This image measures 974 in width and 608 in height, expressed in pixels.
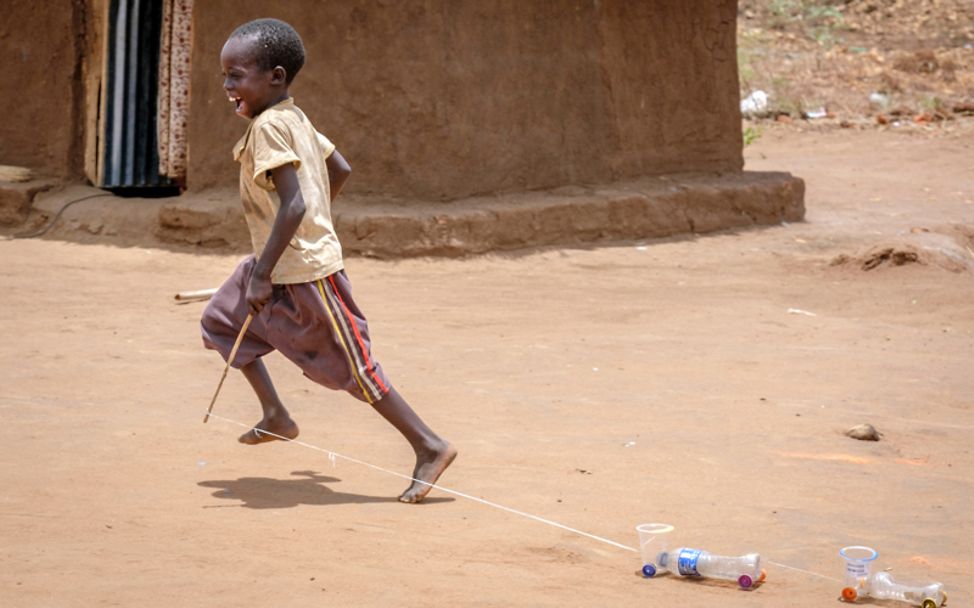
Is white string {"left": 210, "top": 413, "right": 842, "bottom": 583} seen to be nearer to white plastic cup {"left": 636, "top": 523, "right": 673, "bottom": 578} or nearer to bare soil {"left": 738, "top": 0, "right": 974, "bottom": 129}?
white plastic cup {"left": 636, "top": 523, "right": 673, "bottom": 578}

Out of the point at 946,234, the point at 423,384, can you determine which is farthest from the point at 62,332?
the point at 946,234

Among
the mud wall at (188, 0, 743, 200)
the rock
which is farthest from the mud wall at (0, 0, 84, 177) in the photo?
the rock

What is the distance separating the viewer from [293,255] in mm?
3781

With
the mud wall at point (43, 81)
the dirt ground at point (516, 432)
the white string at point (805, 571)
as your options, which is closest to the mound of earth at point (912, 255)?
the dirt ground at point (516, 432)

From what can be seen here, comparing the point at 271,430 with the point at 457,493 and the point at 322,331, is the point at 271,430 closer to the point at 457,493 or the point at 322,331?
the point at 322,331

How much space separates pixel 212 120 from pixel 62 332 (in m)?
2.77

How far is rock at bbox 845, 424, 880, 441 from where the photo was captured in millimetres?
4699

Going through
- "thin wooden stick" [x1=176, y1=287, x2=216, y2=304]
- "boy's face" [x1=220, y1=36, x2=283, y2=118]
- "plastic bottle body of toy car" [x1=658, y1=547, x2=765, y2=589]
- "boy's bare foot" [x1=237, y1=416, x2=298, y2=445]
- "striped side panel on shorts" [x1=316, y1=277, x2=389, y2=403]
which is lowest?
"thin wooden stick" [x1=176, y1=287, x2=216, y2=304]

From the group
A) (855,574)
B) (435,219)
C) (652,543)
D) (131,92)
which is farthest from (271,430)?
(131,92)

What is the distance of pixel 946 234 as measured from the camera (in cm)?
956

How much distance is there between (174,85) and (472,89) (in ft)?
6.57

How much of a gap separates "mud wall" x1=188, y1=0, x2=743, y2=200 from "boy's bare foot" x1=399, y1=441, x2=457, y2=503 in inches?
193

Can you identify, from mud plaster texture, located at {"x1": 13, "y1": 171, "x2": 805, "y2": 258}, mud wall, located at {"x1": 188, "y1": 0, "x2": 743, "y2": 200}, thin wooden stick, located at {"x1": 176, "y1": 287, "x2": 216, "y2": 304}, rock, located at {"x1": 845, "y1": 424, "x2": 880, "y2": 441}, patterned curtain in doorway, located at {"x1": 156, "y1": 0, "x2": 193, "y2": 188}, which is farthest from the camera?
patterned curtain in doorway, located at {"x1": 156, "y1": 0, "x2": 193, "y2": 188}

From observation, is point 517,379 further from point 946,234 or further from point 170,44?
point 946,234
